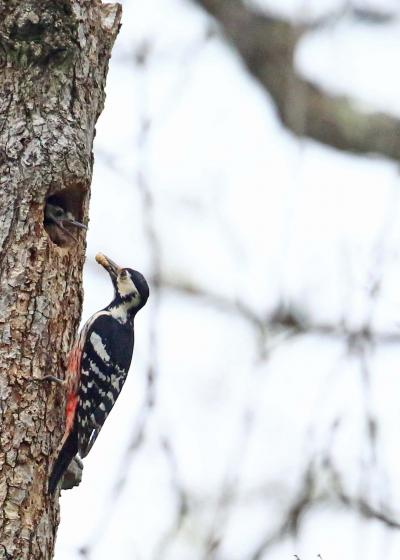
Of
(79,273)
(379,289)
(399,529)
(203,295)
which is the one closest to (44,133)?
(79,273)

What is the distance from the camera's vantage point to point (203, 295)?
10.7 metres

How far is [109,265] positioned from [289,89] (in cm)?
199

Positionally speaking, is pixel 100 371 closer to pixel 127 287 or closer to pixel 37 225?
pixel 127 287

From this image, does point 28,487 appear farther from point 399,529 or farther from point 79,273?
point 399,529

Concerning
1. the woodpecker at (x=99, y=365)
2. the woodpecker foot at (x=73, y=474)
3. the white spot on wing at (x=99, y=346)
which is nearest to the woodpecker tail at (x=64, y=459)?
the woodpecker at (x=99, y=365)

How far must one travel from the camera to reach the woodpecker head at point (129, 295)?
20.9ft

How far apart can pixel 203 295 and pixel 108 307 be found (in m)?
4.27

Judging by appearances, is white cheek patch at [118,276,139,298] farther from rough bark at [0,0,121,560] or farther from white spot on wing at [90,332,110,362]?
rough bark at [0,0,121,560]

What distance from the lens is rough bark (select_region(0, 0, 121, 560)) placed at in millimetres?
4801

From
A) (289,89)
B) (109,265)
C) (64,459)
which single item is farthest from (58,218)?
(289,89)

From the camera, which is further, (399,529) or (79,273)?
(79,273)

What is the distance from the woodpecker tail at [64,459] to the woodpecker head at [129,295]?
Answer: 4.47 ft

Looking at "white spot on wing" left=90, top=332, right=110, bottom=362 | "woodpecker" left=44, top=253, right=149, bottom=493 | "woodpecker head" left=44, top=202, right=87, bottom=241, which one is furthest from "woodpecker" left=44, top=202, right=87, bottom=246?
"white spot on wing" left=90, top=332, right=110, bottom=362

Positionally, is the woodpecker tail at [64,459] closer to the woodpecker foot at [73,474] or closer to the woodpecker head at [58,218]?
the woodpecker foot at [73,474]
